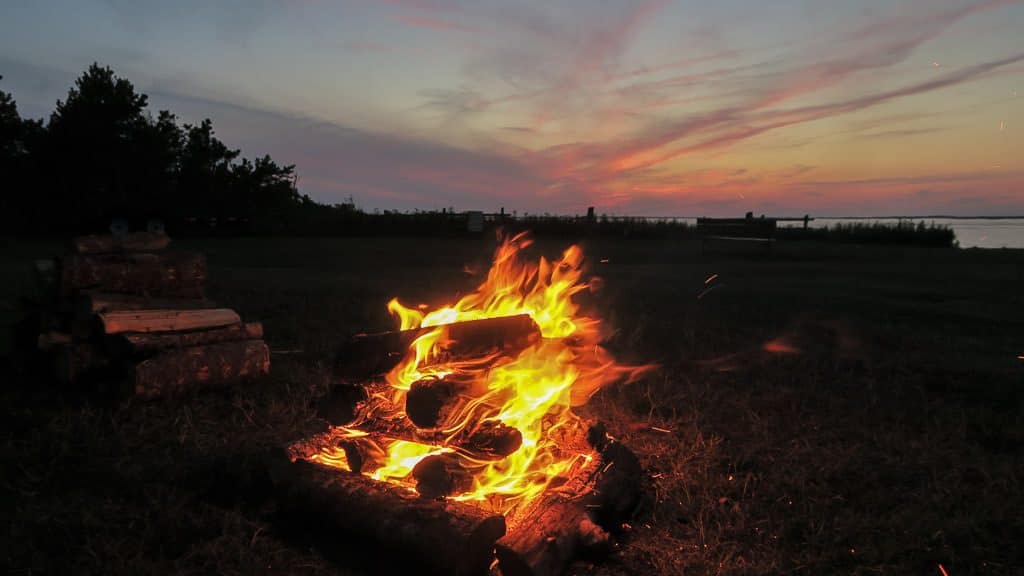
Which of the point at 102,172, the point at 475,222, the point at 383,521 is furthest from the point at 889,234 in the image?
the point at 102,172

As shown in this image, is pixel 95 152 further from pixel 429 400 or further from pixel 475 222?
pixel 429 400

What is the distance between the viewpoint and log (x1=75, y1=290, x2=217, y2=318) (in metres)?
5.70

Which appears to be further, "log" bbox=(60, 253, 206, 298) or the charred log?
"log" bbox=(60, 253, 206, 298)

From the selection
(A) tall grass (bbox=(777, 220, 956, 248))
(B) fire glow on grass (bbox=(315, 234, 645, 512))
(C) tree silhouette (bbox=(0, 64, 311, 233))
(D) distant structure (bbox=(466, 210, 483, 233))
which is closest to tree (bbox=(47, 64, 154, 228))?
(C) tree silhouette (bbox=(0, 64, 311, 233))

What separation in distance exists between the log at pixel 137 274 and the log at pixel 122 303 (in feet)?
0.36

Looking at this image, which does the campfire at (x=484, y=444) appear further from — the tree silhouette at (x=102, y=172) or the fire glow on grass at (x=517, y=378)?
the tree silhouette at (x=102, y=172)

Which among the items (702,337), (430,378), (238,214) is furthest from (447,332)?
(238,214)

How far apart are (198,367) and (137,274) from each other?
51.7 inches

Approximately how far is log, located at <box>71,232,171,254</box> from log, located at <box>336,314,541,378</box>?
3.76 meters

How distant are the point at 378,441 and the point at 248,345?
2788 millimetres

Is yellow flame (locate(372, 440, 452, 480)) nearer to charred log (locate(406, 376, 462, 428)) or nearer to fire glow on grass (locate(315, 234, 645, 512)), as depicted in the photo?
fire glow on grass (locate(315, 234, 645, 512))

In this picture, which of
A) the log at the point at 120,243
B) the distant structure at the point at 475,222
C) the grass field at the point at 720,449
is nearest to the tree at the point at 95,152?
the distant structure at the point at 475,222

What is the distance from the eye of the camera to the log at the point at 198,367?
5316mm

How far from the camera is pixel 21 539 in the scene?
3238 millimetres
